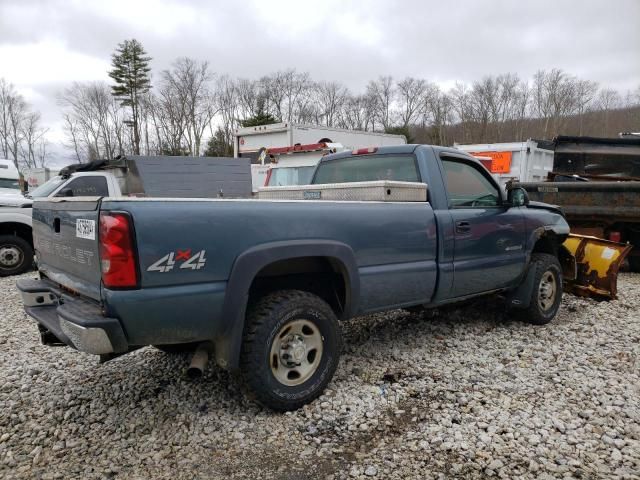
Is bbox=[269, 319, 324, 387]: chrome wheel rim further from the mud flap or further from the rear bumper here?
the mud flap

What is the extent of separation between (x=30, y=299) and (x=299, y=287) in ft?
6.26

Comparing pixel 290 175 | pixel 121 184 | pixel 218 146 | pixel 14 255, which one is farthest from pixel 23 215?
pixel 218 146

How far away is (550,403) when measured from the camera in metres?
3.32

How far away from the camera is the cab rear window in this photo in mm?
4215

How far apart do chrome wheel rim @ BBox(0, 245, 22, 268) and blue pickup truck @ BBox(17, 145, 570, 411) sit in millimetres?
5518

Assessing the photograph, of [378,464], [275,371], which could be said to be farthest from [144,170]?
[378,464]

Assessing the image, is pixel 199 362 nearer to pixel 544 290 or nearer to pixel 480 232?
pixel 480 232

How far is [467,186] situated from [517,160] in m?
10.3

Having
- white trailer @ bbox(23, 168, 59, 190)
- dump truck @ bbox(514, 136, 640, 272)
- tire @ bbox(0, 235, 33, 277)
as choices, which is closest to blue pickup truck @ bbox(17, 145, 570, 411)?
dump truck @ bbox(514, 136, 640, 272)

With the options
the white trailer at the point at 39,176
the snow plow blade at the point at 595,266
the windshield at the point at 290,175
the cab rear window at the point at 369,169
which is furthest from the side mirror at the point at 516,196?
the white trailer at the point at 39,176

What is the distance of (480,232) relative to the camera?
433 centimetres

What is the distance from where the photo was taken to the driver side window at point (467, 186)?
4.26 m

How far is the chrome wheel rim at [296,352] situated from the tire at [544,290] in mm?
2845

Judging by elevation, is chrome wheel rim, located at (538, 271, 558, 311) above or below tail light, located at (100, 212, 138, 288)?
below
